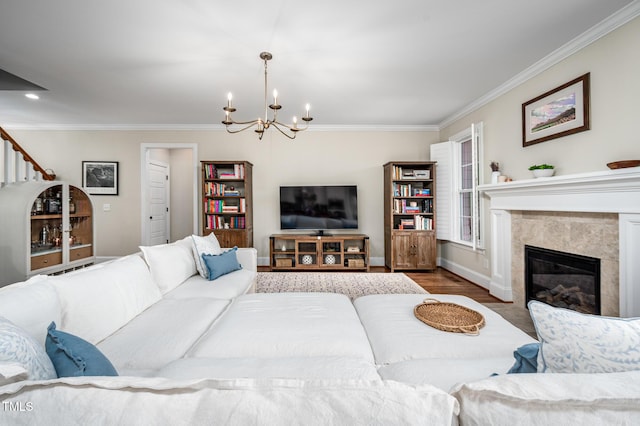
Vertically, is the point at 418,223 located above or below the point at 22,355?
above

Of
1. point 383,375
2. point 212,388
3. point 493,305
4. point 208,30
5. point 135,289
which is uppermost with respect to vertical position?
point 208,30

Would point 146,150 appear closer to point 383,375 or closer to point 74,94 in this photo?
point 74,94

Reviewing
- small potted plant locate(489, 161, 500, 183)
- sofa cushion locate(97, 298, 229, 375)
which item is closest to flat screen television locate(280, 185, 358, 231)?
small potted plant locate(489, 161, 500, 183)

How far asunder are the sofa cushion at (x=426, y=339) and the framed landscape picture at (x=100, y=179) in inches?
207

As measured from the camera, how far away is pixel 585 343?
71 cm

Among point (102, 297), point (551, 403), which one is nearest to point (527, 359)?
point (551, 403)

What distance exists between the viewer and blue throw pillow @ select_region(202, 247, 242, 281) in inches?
104

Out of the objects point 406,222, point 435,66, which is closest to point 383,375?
point 435,66

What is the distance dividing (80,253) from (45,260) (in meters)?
0.45

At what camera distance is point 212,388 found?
0.51 meters

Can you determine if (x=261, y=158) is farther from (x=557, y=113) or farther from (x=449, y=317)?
(x=449, y=317)

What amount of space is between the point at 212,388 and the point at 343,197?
460 cm

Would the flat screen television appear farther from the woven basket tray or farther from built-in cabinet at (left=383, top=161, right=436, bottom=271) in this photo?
the woven basket tray

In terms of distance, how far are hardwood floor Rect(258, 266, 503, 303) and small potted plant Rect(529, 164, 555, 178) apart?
1526mm
